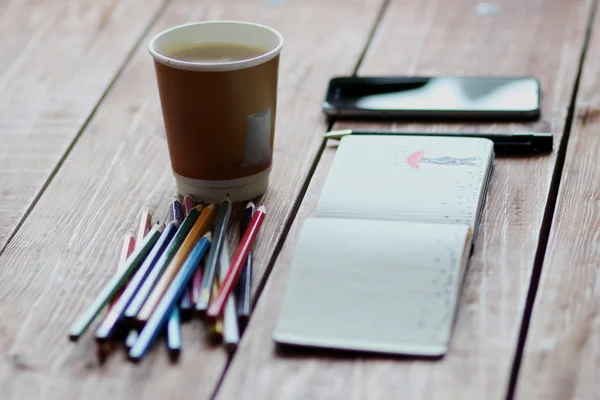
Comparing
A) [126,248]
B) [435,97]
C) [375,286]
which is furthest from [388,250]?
[435,97]

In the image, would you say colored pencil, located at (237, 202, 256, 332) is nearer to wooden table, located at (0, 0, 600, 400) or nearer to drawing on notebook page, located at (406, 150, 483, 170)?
wooden table, located at (0, 0, 600, 400)

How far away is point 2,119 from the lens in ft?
3.48

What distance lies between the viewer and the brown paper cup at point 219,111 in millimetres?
781

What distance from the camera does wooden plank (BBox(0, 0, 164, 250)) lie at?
37.3 inches

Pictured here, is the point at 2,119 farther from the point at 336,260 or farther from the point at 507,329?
the point at 507,329

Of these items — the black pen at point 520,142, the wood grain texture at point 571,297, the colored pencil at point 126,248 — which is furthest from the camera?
the black pen at point 520,142

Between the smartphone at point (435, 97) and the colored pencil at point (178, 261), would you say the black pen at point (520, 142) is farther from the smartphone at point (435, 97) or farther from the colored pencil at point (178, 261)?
the colored pencil at point (178, 261)

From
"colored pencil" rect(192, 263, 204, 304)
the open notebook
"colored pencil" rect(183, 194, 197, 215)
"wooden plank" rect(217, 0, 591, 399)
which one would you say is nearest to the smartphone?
"wooden plank" rect(217, 0, 591, 399)

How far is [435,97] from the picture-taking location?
1.03 metres

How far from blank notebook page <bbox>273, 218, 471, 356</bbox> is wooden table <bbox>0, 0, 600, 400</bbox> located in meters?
0.02

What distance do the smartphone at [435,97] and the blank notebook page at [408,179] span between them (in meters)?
0.11

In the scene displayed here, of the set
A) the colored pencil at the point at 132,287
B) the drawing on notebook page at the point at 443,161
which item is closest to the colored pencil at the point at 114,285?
the colored pencil at the point at 132,287

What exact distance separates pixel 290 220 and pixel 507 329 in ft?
0.83

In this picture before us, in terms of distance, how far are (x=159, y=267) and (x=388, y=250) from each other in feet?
0.64
